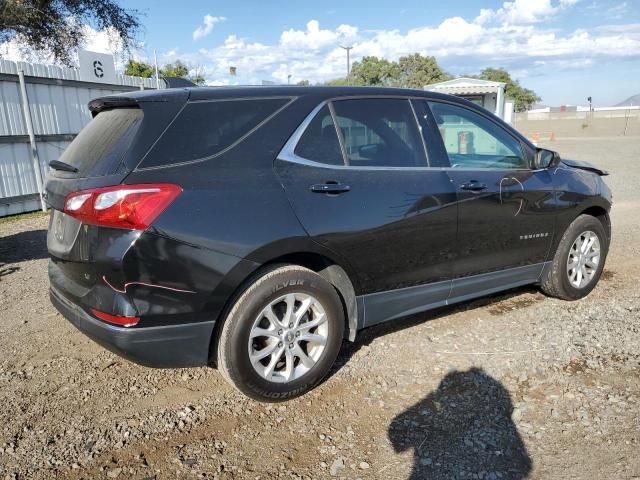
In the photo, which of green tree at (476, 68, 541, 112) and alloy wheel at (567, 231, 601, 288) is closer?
alloy wheel at (567, 231, 601, 288)

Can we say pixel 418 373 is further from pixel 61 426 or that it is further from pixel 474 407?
pixel 61 426

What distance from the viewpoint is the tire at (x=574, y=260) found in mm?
4535

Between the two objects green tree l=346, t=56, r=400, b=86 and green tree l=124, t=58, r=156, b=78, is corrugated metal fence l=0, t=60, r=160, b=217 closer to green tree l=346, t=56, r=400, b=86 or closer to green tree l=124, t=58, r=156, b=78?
green tree l=124, t=58, r=156, b=78

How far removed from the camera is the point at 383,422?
2.93 m

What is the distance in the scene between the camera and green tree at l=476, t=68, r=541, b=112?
224 feet

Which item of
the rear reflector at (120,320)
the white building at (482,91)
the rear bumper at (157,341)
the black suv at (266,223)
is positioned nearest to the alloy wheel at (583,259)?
the black suv at (266,223)

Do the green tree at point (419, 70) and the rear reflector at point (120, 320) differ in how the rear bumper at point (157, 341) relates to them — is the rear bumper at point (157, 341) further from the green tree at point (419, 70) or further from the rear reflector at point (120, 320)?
the green tree at point (419, 70)

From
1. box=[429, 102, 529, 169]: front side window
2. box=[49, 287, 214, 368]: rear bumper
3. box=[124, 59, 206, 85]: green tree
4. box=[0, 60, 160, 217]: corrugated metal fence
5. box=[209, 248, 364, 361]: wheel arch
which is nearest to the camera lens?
box=[49, 287, 214, 368]: rear bumper

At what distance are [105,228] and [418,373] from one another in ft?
7.04

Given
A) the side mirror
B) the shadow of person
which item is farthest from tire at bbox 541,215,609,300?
the shadow of person

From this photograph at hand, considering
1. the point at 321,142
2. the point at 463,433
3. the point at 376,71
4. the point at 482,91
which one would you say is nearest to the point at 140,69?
the point at 482,91

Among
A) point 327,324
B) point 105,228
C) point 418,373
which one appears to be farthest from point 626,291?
point 105,228

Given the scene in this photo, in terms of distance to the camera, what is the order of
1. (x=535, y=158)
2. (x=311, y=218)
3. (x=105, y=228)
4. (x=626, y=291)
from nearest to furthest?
(x=105, y=228), (x=311, y=218), (x=535, y=158), (x=626, y=291)

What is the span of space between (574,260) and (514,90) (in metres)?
75.4
